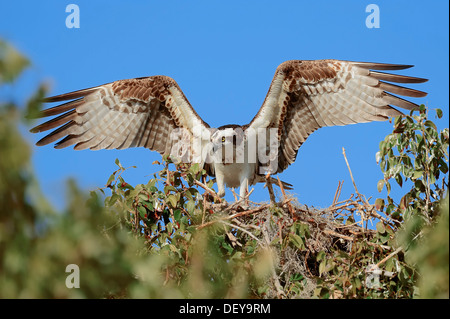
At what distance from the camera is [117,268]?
2535 millimetres

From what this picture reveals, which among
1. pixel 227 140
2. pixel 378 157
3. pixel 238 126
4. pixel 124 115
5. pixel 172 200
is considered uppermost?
pixel 124 115

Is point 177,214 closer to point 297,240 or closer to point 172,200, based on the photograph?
point 172,200

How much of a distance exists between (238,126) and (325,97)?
4.59 feet

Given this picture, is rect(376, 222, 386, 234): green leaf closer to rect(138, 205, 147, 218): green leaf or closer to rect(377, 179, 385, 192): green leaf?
rect(377, 179, 385, 192): green leaf

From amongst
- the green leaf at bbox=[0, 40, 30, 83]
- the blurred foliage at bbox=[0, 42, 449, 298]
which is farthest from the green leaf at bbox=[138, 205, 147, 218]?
the green leaf at bbox=[0, 40, 30, 83]

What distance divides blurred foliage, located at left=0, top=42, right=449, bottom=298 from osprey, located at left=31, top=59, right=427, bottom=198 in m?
1.44

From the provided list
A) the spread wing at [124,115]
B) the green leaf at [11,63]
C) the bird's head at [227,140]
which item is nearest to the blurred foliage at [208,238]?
the green leaf at [11,63]

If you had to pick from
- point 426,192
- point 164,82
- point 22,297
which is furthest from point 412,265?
point 164,82

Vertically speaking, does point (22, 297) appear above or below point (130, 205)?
below

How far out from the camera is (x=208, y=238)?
316 centimetres

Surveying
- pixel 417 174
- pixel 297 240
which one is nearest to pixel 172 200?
pixel 297 240

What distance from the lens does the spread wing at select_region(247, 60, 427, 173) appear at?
27.9 ft
